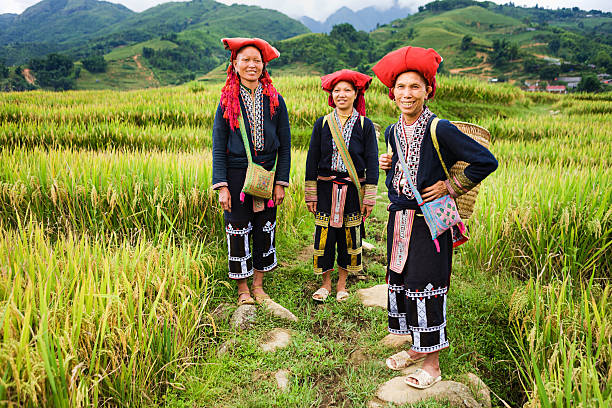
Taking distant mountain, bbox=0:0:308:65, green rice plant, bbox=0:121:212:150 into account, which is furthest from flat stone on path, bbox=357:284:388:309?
distant mountain, bbox=0:0:308:65

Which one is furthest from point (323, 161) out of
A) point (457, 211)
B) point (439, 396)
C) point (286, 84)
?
point (286, 84)

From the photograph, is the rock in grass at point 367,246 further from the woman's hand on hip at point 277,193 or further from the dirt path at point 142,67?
the dirt path at point 142,67

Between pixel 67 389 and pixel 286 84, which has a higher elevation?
pixel 286 84

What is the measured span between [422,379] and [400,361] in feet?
0.75

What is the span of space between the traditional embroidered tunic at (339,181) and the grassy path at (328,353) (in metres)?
0.50

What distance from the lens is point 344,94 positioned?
105 inches

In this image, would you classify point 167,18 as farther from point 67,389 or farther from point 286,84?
point 67,389

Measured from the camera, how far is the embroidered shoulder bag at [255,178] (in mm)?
2584

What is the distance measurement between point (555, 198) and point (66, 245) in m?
3.77

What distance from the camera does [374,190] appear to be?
2830 mm

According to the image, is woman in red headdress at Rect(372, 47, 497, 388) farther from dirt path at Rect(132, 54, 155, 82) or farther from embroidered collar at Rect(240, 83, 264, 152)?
dirt path at Rect(132, 54, 155, 82)

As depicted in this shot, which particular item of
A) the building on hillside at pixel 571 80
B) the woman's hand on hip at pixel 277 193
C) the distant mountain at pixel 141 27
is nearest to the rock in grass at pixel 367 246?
the woman's hand on hip at pixel 277 193

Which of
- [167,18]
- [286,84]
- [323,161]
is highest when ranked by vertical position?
[167,18]

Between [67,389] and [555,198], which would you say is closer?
[67,389]
